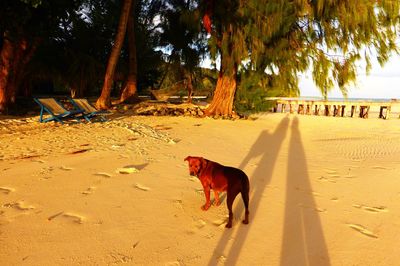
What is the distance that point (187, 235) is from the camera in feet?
10.4

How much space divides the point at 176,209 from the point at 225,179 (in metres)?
0.82

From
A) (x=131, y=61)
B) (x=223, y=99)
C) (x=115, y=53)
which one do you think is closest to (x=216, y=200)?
(x=223, y=99)

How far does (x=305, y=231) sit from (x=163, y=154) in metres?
3.71

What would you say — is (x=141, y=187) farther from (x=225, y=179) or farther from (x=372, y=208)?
(x=372, y=208)

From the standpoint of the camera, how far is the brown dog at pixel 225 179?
3307mm

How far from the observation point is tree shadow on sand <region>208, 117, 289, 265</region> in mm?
2926

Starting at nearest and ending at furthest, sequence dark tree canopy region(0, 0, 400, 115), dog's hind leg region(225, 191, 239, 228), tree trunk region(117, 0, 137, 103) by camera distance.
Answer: dog's hind leg region(225, 191, 239, 228) < dark tree canopy region(0, 0, 400, 115) < tree trunk region(117, 0, 137, 103)

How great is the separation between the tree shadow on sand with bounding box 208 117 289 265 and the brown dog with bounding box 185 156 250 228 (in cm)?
22

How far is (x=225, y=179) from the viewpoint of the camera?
133 inches

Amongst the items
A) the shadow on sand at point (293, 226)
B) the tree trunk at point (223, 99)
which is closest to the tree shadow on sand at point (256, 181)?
the shadow on sand at point (293, 226)

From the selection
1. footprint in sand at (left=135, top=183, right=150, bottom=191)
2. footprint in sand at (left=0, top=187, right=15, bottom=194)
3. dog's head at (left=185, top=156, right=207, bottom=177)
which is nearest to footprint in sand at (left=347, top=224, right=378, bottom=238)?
dog's head at (left=185, top=156, right=207, bottom=177)

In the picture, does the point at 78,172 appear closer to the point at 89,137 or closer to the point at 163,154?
the point at 163,154

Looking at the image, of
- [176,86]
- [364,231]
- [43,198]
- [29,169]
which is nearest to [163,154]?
[29,169]

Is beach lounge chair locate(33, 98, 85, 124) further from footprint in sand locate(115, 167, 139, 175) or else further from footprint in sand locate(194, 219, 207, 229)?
footprint in sand locate(194, 219, 207, 229)
